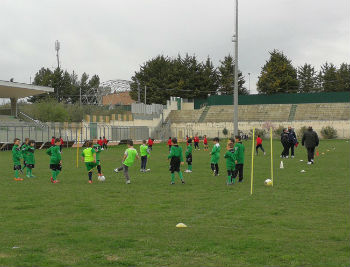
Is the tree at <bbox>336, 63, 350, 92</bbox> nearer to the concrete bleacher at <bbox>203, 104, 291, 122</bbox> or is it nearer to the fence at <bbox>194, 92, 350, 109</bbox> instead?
the fence at <bbox>194, 92, 350, 109</bbox>

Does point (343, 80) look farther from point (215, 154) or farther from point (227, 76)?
point (215, 154)

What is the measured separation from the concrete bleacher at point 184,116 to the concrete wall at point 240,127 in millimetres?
1108

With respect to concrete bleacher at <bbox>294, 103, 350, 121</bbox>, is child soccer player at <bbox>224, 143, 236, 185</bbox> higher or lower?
lower

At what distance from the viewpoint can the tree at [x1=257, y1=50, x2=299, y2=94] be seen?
87.0m

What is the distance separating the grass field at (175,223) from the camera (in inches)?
293

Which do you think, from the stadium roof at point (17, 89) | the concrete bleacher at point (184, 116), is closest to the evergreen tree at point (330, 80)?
the concrete bleacher at point (184, 116)

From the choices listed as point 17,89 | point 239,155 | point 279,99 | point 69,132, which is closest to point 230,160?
point 239,155

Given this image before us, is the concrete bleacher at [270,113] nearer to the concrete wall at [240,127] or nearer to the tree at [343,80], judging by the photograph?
the concrete wall at [240,127]

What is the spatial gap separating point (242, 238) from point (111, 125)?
180 ft

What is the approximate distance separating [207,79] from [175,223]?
85085mm

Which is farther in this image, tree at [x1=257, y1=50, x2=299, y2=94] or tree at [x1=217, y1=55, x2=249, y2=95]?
tree at [x1=217, y1=55, x2=249, y2=95]

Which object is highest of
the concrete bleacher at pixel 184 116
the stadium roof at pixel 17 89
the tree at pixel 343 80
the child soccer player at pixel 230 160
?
the tree at pixel 343 80

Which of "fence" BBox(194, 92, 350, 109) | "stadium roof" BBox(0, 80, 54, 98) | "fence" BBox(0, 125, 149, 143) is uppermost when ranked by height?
"fence" BBox(194, 92, 350, 109)

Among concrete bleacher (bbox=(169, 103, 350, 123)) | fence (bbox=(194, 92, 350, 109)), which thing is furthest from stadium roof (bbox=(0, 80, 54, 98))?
fence (bbox=(194, 92, 350, 109))
